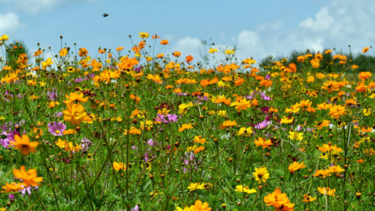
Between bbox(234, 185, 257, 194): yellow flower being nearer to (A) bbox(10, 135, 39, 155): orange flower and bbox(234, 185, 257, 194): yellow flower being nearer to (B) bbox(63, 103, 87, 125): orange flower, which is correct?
(B) bbox(63, 103, 87, 125): orange flower

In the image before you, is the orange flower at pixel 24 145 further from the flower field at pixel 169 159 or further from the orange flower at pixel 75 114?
the orange flower at pixel 75 114

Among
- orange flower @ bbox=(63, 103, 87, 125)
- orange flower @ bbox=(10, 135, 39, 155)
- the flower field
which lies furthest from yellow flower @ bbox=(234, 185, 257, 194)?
orange flower @ bbox=(10, 135, 39, 155)

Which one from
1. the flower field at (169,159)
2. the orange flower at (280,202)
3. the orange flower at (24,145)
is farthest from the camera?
the flower field at (169,159)

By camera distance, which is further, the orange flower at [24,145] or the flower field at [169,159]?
the flower field at [169,159]

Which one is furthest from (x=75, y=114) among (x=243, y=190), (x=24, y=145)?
(x=243, y=190)

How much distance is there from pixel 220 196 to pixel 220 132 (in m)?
1.04

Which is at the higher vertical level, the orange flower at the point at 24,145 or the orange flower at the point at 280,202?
the orange flower at the point at 24,145

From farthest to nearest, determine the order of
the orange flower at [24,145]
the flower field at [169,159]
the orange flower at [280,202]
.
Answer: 1. the flower field at [169,159]
2. the orange flower at [280,202]
3. the orange flower at [24,145]

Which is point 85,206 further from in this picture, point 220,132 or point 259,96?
point 259,96

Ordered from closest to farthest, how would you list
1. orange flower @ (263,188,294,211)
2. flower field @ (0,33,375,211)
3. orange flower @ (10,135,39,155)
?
orange flower @ (10,135,39,155)
orange flower @ (263,188,294,211)
flower field @ (0,33,375,211)

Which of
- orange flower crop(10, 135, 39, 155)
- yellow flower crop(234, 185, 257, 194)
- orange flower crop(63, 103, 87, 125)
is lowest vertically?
yellow flower crop(234, 185, 257, 194)

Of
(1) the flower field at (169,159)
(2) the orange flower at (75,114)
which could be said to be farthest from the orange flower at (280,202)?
(2) the orange flower at (75,114)

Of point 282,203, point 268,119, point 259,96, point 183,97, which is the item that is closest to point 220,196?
point 282,203

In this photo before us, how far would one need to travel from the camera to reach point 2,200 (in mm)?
1783
